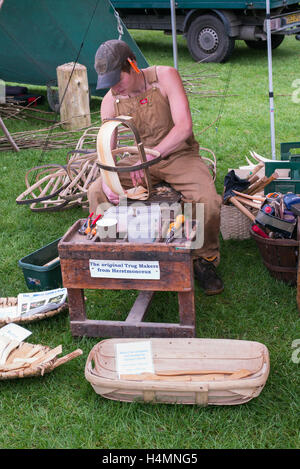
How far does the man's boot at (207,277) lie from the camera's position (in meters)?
3.36

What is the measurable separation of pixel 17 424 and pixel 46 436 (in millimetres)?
164

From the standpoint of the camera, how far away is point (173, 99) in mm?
3340

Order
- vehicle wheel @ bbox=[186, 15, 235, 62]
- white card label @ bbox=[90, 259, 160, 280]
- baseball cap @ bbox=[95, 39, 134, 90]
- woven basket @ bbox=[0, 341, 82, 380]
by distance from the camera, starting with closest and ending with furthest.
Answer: woven basket @ bbox=[0, 341, 82, 380] < white card label @ bbox=[90, 259, 160, 280] < baseball cap @ bbox=[95, 39, 134, 90] < vehicle wheel @ bbox=[186, 15, 235, 62]

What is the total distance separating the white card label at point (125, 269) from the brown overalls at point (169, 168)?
0.73 metres

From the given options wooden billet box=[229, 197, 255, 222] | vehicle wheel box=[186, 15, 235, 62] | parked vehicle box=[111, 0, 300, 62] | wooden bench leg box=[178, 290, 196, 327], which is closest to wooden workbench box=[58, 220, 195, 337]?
wooden bench leg box=[178, 290, 196, 327]

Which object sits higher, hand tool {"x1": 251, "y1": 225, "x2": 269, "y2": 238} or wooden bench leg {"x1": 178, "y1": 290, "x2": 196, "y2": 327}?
hand tool {"x1": 251, "y1": 225, "x2": 269, "y2": 238}

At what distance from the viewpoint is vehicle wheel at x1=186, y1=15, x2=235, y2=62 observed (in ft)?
32.6

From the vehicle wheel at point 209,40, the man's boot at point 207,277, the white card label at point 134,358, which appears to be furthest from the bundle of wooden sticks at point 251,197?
the vehicle wheel at point 209,40

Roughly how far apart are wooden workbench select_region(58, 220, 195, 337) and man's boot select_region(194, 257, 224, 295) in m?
0.55

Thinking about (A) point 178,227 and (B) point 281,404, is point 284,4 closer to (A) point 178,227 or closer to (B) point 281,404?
(A) point 178,227

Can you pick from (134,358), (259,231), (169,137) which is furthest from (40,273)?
(259,231)

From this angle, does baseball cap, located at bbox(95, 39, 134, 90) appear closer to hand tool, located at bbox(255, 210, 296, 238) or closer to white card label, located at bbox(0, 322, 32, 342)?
hand tool, located at bbox(255, 210, 296, 238)

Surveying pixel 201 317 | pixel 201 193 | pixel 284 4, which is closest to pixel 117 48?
pixel 201 193

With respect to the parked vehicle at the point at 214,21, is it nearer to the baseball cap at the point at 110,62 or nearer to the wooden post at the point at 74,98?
the wooden post at the point at 74,98
